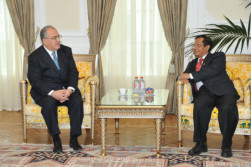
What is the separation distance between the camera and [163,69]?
5414mm

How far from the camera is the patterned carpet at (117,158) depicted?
2977 millimetres

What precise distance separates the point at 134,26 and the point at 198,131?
2.61 m

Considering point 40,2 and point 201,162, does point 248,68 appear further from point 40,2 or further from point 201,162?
point 40,2

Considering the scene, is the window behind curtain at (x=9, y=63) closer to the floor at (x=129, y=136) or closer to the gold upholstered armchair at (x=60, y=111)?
the floor at (x=129, y=136)

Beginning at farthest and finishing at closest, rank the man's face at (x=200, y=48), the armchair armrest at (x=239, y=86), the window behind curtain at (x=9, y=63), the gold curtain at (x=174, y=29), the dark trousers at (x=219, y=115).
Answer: the window behind curtain at (x=9, y=63) → the gold curtain at (x=174, y=29) → the armchair armrest at (x=239, y=86) → the man's face at (x=200, y=48) → the dark trousers at (x=219, y=115)

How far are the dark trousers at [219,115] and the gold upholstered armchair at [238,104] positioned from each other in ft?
0.32

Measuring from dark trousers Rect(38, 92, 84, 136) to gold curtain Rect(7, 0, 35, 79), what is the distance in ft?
7.66

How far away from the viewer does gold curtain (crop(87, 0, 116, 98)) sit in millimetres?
5277

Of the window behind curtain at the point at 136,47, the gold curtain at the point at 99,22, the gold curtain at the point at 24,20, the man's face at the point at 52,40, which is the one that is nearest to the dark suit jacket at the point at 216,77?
the man's face at the point at 52,40

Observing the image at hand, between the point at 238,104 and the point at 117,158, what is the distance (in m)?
1.50

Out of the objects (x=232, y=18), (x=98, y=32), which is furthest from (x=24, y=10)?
(x=232, y=18)

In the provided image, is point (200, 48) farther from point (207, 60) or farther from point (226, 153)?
point (226, 153)

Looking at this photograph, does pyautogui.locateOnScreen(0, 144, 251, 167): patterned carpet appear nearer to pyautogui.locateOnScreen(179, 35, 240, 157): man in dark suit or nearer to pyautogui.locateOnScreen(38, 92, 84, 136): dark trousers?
pyautogui.locateOnScreen(179, 35, 240, 157): man in dark suit

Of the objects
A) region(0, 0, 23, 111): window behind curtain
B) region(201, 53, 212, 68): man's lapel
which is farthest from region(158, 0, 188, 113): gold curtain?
region(0, 0, 23, 111): window behind curtain
